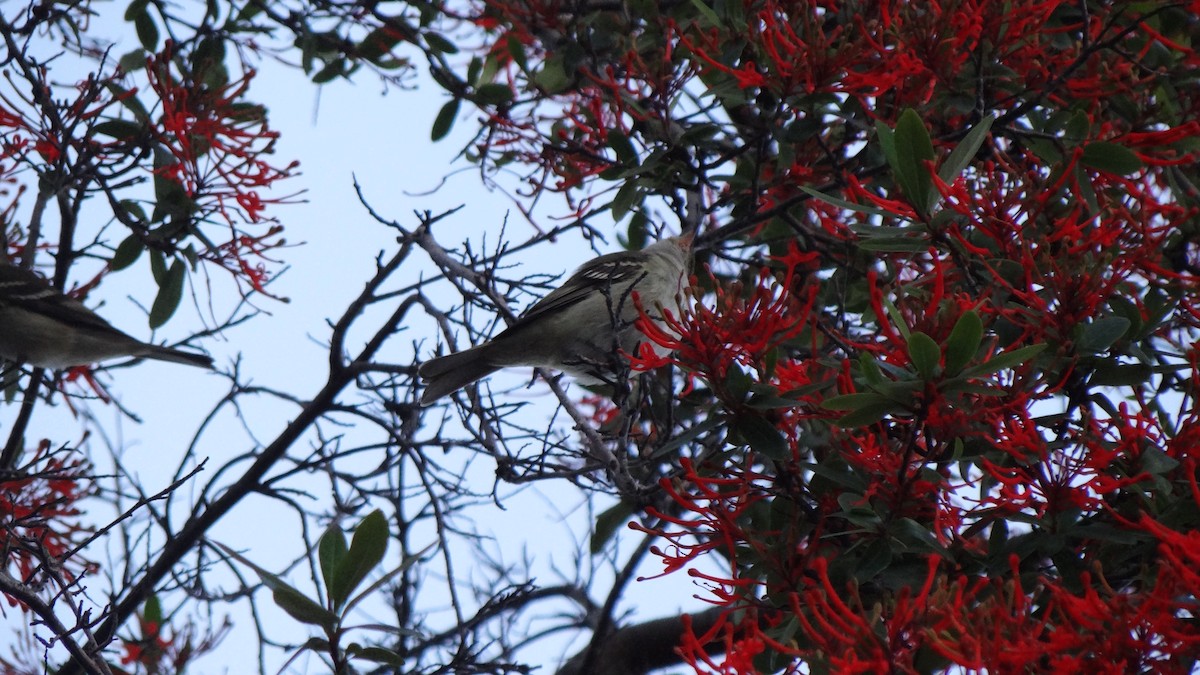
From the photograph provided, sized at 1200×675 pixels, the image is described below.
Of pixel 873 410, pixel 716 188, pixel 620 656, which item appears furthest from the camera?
pixel 620 656

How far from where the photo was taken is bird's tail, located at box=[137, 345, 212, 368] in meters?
5.97

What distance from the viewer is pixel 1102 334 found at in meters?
2.71

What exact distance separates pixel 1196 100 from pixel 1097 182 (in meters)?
0.82

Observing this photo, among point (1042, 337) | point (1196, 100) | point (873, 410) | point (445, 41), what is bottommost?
point (873, 410)

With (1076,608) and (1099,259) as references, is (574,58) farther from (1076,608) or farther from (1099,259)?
(1076,608)

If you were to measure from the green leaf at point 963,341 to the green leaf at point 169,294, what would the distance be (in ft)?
13.0

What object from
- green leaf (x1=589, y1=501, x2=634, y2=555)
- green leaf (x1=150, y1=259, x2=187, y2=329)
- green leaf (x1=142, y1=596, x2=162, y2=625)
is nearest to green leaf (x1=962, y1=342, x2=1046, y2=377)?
green leaf (x1=589, y1=501, x2=634, y2=555)

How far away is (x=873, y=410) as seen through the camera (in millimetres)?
2432

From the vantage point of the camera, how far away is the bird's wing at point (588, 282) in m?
5.46

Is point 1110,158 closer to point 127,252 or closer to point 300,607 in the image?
point 300,607

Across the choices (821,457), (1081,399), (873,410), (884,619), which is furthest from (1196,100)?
(884,619)

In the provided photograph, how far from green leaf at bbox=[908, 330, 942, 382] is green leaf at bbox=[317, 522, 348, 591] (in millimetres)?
1731

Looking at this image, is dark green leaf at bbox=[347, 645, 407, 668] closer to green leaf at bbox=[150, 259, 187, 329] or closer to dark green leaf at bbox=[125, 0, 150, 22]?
green leaf at bbox=[150, 259, 187, 329]

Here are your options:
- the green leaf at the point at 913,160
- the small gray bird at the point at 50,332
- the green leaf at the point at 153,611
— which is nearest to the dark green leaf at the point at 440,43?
the small gray bird at the point at 50,332
